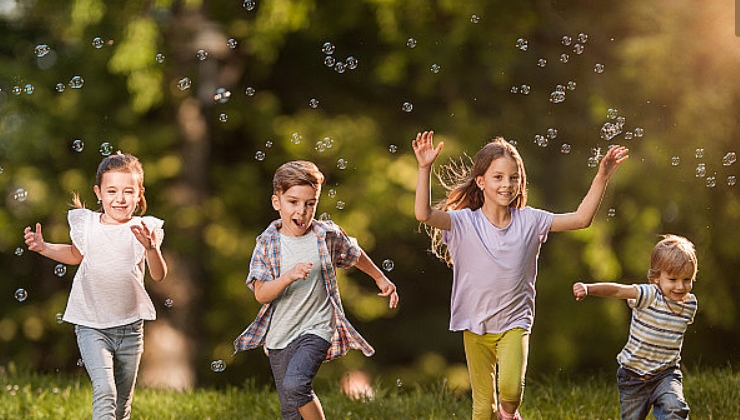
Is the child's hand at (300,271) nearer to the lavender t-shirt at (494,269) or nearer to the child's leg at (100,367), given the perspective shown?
the lavender t-shirt at (494,269)

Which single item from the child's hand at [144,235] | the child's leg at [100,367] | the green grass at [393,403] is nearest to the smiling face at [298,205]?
the child's hand at [144,235]

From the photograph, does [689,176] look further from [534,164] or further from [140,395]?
[140,395]

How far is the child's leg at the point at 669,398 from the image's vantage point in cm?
448

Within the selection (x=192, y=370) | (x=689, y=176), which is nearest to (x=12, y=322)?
(x=192, y=370)

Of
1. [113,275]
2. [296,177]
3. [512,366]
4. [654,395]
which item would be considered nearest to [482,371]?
[512,366]

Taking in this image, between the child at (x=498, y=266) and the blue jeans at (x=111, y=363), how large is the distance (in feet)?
4.41

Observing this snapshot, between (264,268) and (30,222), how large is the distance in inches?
230

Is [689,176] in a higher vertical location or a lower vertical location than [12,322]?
higher

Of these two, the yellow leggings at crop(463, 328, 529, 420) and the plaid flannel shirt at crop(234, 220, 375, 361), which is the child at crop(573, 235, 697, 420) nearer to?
the yellow leggings at crop(463, 328, 529, 420)

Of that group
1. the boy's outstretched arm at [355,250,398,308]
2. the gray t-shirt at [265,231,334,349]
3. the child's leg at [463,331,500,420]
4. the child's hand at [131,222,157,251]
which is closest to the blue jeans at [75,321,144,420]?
the child's hand at [131,222,157,251]

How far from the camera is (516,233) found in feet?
15.9

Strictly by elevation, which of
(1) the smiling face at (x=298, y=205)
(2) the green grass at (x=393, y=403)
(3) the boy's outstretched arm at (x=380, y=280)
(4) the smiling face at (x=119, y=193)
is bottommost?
(2) the green grass at (x=393, y=403)

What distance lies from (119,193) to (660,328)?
2297mm

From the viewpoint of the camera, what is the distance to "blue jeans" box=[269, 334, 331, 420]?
175 inches
